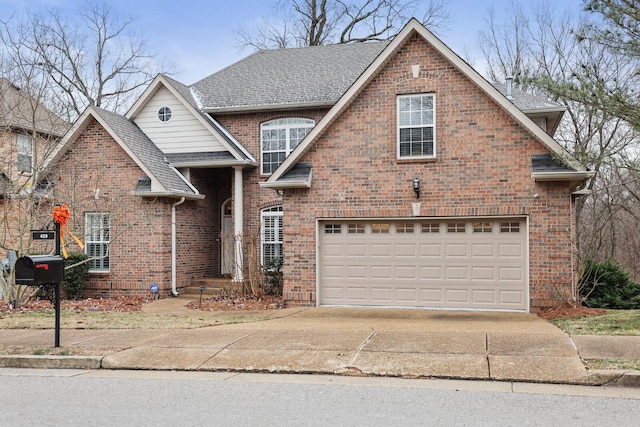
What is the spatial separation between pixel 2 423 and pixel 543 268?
36.3 feet

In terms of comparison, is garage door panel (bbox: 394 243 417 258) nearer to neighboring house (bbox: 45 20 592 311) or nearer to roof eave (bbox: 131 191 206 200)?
neighboring house (bbox: 45 20 592 311)

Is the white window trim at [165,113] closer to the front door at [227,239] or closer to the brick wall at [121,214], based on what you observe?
the brick wall at [121,214]

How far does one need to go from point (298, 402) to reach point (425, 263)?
27.4ft

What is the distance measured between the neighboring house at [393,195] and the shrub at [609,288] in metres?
2.19

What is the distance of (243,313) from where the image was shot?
1456 centimetres

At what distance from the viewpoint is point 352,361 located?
892 centimetres

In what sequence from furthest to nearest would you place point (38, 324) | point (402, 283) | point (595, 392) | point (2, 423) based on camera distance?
point (402, 283) → point (38, 324) → point (595, 392) → point (2, 423)

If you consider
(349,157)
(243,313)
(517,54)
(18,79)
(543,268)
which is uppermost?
(517,54)

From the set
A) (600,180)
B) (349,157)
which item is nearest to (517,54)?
(600,180)

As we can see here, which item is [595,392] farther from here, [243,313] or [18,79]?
[18,79]

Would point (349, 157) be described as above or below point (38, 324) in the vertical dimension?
above

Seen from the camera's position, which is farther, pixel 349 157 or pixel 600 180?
pixel 600 180

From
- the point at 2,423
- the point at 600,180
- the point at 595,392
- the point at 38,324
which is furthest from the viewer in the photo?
the point at 600,180

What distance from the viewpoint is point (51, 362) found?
31.4 feet
